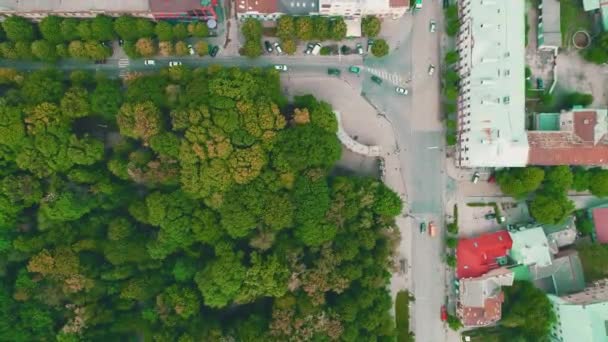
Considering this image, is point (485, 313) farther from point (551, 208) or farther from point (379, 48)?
point (379, 48)

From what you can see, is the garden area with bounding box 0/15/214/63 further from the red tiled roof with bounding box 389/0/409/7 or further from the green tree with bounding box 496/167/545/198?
the green tree with bounding box 496/167/545/198

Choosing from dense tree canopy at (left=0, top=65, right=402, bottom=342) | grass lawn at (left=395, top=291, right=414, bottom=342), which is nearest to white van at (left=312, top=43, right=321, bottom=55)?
dense tree canopy at (left=0, top=65, right=402, bottom=342)

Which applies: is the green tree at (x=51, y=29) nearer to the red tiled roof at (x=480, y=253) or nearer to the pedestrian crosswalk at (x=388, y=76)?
the pedestrian crosswalk at (x=388, y=76)

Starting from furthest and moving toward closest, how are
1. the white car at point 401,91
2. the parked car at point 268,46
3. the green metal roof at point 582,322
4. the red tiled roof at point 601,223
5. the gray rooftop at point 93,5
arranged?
1. the red tiled roof at point 601,223
2. the white car at point 401,91
3. the parked car at point 268,46
4. the green metal roof at point 582,322
5. the gray rooftop at point 93,5

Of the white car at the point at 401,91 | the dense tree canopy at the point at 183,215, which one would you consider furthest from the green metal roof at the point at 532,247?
the white car at the point at 401,91

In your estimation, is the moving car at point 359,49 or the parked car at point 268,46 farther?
the moving car at point 359,49

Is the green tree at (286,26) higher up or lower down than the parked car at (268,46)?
higher up

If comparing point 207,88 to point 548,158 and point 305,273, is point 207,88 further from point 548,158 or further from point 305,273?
point 548,158
